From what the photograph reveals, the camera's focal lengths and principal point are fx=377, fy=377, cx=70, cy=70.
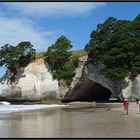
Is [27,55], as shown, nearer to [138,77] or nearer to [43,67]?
[43,67]

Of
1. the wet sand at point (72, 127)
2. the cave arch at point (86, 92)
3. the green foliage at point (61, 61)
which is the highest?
the green foliage at point (61, 61)

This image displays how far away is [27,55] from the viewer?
68625mm

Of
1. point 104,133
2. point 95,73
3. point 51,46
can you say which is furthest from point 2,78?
point 104,133

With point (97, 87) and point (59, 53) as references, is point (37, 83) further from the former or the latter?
point (97, 87)

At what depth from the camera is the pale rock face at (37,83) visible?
66062mm

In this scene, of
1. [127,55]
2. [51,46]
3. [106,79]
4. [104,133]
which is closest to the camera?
[104,133]

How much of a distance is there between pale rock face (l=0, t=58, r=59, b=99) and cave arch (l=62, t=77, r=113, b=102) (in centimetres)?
314

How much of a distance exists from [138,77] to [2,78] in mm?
26396

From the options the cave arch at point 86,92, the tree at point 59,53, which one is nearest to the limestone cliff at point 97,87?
the cave arch at point 86,92

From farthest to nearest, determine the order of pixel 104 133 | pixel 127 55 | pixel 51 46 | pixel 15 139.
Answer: pixel 51 46, pixel 127 55, pixel 104 133, pixel 15 139

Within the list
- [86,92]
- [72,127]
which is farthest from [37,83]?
[72,127]

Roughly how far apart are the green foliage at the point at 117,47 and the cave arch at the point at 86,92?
7670 millimetres

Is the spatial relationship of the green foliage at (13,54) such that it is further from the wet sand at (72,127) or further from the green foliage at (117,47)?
the wet sand at (72,127)

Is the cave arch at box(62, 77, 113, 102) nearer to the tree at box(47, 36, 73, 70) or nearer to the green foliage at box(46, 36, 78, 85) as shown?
the green foliage at box(46, 36, 78, 85)
